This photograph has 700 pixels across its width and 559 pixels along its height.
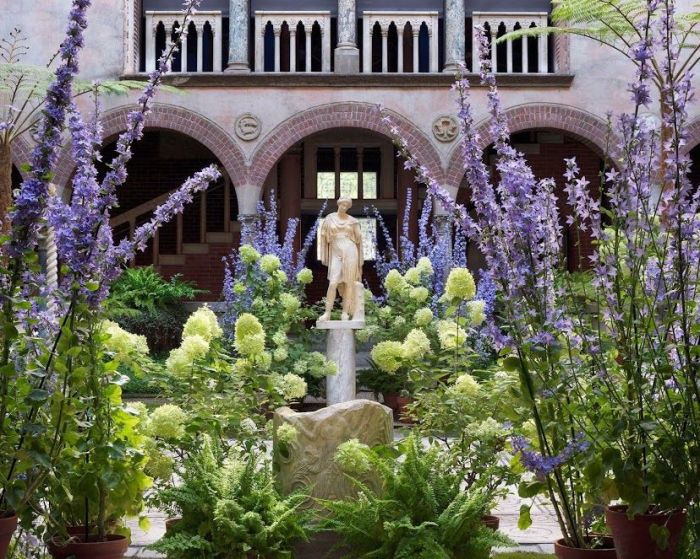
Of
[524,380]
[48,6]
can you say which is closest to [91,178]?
[524,380]

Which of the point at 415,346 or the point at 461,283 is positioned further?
the point at 415,346

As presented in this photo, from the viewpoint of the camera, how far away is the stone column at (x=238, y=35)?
14391 mm

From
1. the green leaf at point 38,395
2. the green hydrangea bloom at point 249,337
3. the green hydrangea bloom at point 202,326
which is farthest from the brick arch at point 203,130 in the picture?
the green leaf at point 38,395

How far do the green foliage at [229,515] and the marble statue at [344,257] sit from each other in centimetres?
602

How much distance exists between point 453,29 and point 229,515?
446 inches

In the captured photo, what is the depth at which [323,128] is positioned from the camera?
1440cm

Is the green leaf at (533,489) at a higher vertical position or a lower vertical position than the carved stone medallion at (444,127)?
lower

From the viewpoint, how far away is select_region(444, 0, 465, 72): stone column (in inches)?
564

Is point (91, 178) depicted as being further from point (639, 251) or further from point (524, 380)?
point (639, 251)

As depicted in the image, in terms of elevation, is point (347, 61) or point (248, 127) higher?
point (347, 61)

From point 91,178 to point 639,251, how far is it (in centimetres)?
181

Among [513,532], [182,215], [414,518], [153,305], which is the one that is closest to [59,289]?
[414,518]

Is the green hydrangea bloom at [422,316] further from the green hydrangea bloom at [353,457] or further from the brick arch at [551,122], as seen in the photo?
the brick arch at [551,122]

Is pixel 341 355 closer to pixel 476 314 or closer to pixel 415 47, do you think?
pixel 476 314
